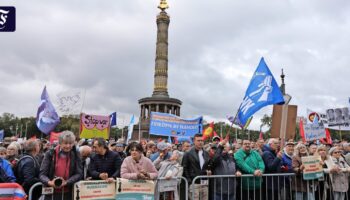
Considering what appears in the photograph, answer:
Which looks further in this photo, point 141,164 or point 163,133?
point 163,133

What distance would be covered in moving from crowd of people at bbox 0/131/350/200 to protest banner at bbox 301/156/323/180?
0.32 feet

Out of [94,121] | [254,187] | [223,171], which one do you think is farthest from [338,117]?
[223,171]

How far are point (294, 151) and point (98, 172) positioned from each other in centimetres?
385

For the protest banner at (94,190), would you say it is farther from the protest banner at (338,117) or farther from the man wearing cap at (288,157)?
the protest banner at (338,117)

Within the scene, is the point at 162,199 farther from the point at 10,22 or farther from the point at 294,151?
the point at 10,22

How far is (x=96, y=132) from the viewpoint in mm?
14250

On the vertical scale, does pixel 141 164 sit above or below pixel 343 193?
above

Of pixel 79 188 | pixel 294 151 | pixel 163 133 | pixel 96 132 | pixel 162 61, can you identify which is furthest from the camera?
pixel 162 61

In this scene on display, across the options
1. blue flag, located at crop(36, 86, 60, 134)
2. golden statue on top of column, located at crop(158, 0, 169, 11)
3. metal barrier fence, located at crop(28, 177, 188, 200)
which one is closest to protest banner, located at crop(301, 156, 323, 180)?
metal barrier fence, located at crop(28, 177, 188, 200)

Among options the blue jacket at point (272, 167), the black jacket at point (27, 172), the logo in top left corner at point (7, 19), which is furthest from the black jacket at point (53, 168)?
the blue jacket at point (272, 167)

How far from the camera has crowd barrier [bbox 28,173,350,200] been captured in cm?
584

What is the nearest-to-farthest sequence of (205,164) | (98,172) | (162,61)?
(98,172), (205,164), (162,61)

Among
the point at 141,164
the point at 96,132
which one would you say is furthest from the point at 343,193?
the point at 96,132

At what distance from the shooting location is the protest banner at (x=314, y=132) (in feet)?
45.5
